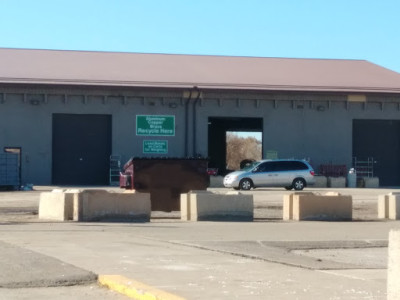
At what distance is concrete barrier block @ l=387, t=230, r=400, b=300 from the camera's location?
6.75 m

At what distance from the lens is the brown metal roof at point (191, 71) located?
5153cm

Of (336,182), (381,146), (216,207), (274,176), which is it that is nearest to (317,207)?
(216,207)

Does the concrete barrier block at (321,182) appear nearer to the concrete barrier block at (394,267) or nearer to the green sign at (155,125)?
the green sign at (155,125)

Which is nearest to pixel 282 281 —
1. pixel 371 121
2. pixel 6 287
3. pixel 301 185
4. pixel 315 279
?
pixel 315 279

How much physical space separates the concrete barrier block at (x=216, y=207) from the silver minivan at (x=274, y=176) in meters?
20.9

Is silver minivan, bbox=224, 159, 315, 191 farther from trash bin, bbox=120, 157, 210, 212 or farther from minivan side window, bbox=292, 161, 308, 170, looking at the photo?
trash bin, bbox=120, 157, 210, 212

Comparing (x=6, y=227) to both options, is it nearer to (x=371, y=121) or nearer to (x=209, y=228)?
(x=209, y=228)

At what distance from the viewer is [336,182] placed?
50438mm

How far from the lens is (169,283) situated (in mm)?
10422

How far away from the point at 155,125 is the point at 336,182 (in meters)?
11.1

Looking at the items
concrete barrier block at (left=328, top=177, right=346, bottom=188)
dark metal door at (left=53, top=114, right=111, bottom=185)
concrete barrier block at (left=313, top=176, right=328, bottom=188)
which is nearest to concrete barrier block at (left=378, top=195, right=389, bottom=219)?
concrete barrier block at (left=313, top=176, right=328, bottom=188)

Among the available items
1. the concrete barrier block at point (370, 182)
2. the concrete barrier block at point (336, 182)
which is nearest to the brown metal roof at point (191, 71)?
the concrete barrier block at point (370, 182)

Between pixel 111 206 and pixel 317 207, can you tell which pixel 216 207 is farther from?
pixel 317 207

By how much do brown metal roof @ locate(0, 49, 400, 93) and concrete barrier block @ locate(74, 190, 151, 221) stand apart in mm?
28140
